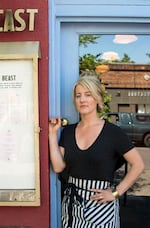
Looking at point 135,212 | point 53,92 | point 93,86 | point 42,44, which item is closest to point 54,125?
point 53,92

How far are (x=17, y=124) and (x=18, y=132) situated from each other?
0.05 metres

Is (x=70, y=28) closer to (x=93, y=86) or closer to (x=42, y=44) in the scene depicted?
(x=42, y=44)

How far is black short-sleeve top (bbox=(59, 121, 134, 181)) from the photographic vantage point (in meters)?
2.24

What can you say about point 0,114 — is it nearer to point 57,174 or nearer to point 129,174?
point 57,174

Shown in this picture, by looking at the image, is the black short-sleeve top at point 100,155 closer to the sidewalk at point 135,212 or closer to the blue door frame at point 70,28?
the blue door frame at point 70,28

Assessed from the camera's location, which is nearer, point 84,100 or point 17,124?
point 84,100

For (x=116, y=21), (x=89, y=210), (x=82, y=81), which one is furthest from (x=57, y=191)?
(x=116, y=21)

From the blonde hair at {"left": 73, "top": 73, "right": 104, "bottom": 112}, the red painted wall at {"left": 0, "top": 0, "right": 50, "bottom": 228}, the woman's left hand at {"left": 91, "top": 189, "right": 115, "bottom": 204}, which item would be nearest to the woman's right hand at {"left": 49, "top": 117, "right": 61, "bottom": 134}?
the red painted wall at {"left": 0, "top": 0, "right": 50, "bottom": 228}

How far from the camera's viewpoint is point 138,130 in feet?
9.90

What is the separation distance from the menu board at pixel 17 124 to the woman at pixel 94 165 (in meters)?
0.25

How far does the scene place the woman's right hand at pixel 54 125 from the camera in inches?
95.3

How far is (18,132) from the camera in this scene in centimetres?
240

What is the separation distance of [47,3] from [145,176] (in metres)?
1.93

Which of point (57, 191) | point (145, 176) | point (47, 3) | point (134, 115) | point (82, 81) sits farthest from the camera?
point (145, 176)
